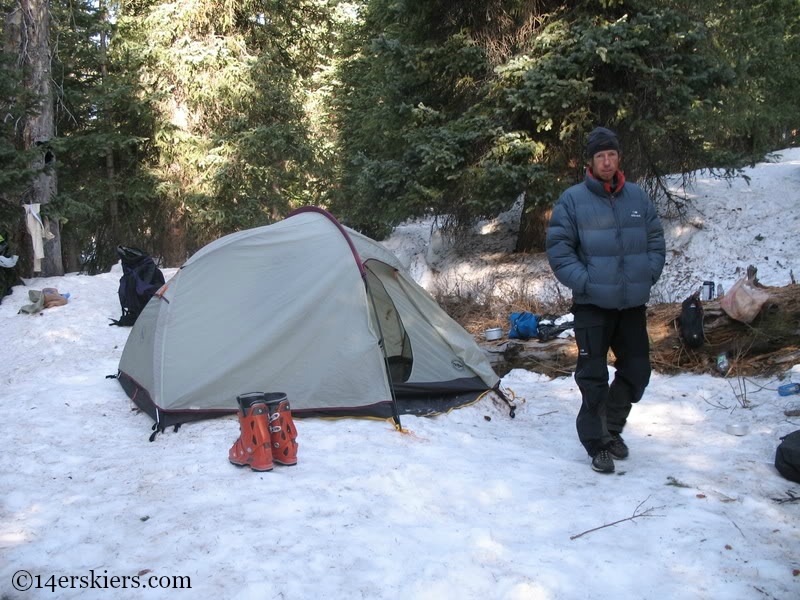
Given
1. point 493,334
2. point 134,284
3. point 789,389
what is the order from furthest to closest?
1. point 134,284
2. point 493,334
3. point 789,389

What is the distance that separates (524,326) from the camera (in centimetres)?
756

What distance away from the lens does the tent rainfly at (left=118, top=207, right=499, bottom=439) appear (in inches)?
202

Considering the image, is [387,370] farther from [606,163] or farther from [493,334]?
[493,334]

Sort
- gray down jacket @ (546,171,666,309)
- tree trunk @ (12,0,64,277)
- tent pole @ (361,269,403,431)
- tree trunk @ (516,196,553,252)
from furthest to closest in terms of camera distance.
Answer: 1. tree trunk @ (12,0,64,277)
2. tree trunk @ (516,196,553,252)
3. tent pole @ (361,269,403,431)
4. gray down jacket @ (546,171,666,309)

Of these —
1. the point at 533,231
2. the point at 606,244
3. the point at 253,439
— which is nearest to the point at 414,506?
the point at 253,439

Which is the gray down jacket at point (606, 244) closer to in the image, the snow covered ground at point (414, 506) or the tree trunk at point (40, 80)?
the snow covered ground at point (414, 506)

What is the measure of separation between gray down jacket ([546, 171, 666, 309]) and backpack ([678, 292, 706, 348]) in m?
2.47

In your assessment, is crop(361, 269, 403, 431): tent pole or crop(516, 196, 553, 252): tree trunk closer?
crop(361, 269, 403, 431): tent pole

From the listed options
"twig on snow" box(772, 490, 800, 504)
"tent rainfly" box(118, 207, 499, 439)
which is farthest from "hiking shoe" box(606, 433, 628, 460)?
"tent rainfly" box(118, 207, 499, 439)

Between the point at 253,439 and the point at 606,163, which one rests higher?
the point at 606,163

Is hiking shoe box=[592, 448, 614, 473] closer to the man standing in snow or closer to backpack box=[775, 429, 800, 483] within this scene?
the man standing in snow

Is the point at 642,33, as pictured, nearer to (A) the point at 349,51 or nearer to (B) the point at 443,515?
(B) the point at 443,515

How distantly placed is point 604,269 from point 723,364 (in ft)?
9.03

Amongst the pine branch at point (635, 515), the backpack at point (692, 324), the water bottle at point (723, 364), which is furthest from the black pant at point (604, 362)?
the backpack at point (692, 324)
